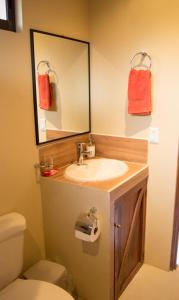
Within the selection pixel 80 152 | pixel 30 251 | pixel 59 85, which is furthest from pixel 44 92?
pixel 30 251

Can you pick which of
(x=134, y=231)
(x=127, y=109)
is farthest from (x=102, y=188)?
(x=127, y=109)

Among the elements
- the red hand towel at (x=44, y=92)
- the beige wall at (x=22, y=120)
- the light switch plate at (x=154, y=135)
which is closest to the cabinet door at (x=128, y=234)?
the light switch plate at (x=154, y=135)

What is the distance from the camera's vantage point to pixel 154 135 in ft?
6.48

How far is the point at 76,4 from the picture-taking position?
6.59ft

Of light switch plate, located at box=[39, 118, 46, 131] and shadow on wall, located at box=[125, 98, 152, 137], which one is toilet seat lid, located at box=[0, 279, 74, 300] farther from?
shadow on wall, located at box=[125, 98, 152, 137]

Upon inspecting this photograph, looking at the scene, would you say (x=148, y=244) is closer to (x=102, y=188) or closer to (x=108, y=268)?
(x=108, y=268)

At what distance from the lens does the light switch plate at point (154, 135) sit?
6.43 feet

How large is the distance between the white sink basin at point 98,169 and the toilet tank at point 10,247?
1.83ft

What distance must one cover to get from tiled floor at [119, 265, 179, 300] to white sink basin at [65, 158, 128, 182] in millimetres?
908

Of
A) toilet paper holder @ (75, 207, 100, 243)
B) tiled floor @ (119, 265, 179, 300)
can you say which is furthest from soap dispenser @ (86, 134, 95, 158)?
tiled floor @ (119, 265, 179, 300)

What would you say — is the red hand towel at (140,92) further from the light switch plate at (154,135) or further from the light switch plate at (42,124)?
the light switch plate at (42,124)

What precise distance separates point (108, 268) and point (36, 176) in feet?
2.63

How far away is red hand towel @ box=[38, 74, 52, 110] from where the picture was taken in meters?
1.78

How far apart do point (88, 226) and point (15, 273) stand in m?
0.52
